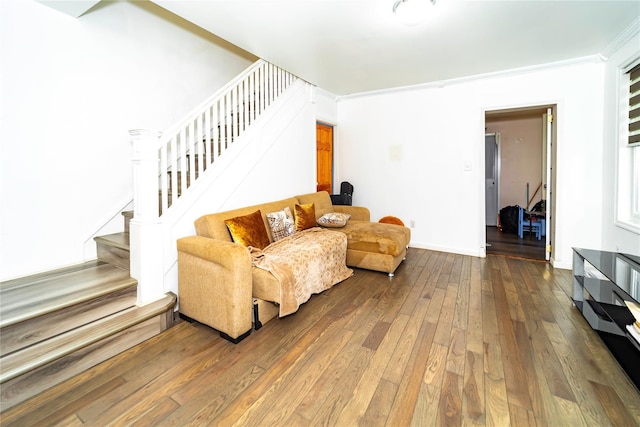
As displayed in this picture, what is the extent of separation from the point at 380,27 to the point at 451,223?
9.51 feet

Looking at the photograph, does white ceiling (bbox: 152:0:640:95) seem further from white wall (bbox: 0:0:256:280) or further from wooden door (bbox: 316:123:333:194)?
wooden door (bbox: 316:123:333:194)

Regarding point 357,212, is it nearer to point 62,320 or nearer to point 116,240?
point 116,240

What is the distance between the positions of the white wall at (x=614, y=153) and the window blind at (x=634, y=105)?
3.7 inches

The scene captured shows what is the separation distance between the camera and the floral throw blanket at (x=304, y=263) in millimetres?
2265

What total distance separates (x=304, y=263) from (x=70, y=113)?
2.50 m

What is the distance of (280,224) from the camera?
125 inches

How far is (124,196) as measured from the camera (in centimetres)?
296

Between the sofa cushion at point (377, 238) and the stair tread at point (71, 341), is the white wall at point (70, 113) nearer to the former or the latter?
the stair tread at point (71, 341)

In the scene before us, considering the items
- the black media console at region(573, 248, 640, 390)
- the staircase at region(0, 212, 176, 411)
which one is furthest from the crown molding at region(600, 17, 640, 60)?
the staircase at region(0, 212, 176, 411)

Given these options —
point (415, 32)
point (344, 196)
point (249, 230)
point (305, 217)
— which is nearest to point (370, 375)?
point (249, 230)

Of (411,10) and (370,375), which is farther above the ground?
(411,10)

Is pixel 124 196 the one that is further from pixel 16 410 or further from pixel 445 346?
pixel 445 346

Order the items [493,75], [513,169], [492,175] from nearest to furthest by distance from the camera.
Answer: [493,75] < [513,169] < [492,175]

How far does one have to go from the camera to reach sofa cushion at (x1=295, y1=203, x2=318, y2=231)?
11.4 feet
